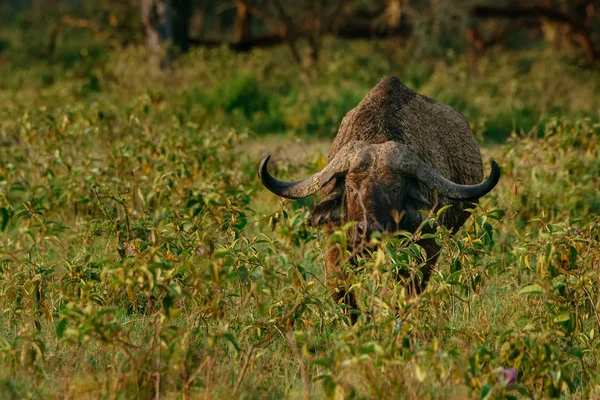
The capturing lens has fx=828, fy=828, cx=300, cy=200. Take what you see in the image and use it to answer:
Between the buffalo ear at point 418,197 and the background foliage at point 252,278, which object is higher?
the buffalo ear at point 418,197

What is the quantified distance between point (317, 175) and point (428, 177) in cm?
71

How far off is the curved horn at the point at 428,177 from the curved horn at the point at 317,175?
0.24m

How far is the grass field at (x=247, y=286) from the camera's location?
3.63m

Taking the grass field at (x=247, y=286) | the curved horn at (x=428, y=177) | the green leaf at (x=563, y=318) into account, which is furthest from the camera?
the curved horn at (x=428, y=177)

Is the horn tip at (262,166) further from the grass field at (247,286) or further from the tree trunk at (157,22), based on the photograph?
the tree trunk at (157,22)

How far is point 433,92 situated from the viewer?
1277 cm

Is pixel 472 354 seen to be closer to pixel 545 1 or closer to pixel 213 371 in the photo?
pixel 213 371

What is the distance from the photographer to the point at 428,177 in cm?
517

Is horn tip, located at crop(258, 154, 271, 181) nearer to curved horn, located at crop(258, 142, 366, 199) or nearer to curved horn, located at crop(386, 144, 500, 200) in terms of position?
curved horn, located at crop(258, 142, 366, 199)

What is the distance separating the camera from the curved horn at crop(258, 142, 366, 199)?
17.0 feet

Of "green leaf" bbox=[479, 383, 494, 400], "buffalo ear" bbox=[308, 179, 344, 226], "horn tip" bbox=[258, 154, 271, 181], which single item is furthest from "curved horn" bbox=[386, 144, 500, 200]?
"green leaf" bbox=[479, 383, 494, 400]

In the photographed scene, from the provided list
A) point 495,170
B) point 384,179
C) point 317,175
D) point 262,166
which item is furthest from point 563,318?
point 262,166

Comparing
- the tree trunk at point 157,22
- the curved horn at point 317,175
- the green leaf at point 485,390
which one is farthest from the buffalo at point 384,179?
the tree trunk at point 157,22

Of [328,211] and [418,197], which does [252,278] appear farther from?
[418,197]
